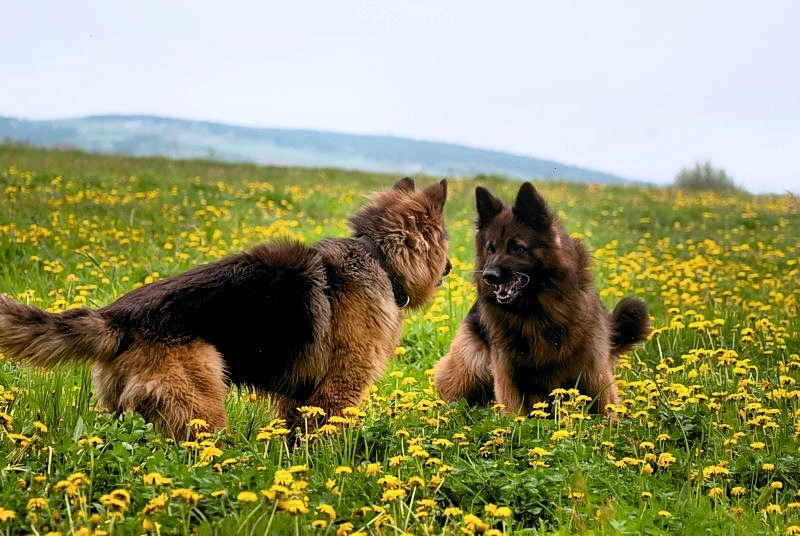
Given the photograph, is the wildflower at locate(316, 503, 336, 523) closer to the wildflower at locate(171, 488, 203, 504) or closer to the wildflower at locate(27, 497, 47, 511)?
the wildflower at locate(171, 488, 203, 504)

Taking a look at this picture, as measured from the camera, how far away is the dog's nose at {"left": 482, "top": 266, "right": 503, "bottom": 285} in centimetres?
525

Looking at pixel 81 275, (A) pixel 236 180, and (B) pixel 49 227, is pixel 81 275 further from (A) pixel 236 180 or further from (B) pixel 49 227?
(A) pixel 236 180

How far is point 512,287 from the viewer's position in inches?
213

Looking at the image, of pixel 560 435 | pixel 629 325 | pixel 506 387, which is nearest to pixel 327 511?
pixel 560 435

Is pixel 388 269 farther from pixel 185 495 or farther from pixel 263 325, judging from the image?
pixel 185 495

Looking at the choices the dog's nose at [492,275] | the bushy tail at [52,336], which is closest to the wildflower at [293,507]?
the bushy tail at [52,336]

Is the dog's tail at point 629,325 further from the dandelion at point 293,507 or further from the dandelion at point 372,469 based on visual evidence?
the dandelion at point 293,507

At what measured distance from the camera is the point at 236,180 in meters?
19.0

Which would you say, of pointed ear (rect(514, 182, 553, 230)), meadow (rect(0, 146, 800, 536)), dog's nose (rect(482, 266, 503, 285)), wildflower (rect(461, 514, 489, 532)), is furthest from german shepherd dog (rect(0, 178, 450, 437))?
wildflower (rect(461, 514, 489, 532))

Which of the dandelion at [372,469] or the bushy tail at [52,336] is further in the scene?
the bushy tail at [52,336]

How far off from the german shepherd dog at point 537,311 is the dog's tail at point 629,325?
1.07ft

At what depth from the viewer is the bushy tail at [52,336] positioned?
388 cm

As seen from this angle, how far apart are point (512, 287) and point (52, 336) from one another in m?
2.78

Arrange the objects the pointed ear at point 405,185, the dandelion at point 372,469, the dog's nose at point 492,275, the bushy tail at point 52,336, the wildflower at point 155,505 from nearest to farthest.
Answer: the wildflower at point 155,505 → the dandelion at point 372,469 → the bushy tail at point 52,336 → the dog's nose at point 492,275 → the pointed ear at point 405,185
